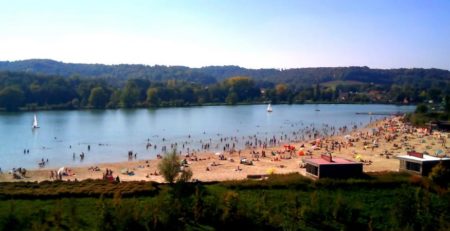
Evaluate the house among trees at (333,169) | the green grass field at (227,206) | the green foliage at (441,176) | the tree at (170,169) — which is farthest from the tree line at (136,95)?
the green foliage at (441,176)

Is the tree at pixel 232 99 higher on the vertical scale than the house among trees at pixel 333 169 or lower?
lower

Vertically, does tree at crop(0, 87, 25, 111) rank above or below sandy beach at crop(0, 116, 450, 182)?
above

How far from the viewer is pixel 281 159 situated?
47.8m

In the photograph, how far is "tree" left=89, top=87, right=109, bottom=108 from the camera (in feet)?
405

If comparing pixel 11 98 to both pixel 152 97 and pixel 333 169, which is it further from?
pixel 333 169

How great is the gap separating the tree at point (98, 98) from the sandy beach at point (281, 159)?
73835 mm

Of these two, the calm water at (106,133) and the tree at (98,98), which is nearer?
the calm water at (106,133)

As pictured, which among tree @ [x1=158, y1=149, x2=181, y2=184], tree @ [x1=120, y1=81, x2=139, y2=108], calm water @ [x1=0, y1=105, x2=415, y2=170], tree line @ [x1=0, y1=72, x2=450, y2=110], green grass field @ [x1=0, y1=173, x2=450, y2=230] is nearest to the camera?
green grass field @ [x1=0, y1=173, x2=450, y2=230]

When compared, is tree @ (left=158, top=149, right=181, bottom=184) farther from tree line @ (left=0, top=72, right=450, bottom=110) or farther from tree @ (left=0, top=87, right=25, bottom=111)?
tree @ (left=0, top=87, right=25, bottom=111)

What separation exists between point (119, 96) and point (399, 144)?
285 feet

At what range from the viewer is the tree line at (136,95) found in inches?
4695

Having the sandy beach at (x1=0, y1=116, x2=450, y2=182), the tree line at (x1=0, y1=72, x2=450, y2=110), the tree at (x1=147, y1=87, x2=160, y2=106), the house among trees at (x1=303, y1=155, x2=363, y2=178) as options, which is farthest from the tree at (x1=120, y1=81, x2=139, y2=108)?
the house among trees at (x1=303, y1=155, x2=363, y2=178)

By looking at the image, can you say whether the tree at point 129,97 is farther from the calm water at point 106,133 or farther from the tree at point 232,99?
the tree at point 232,99

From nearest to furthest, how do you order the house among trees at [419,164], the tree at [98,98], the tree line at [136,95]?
the house among trees at [419,164] → the tree line at [136,95] → the tree at [98,98]
